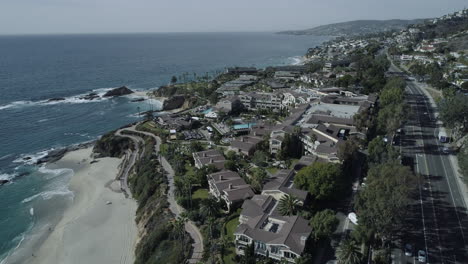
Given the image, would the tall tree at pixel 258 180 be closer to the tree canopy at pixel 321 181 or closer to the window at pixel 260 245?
the tree canopy at pixel 321 181

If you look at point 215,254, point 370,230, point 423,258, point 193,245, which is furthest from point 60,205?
point 423,258

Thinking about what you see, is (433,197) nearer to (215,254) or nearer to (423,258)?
(423,258)

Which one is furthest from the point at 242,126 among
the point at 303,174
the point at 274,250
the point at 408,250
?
the point at 408,250

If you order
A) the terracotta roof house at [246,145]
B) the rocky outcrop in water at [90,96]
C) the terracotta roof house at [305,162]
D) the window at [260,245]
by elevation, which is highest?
the terracotta roof house at [305,162]

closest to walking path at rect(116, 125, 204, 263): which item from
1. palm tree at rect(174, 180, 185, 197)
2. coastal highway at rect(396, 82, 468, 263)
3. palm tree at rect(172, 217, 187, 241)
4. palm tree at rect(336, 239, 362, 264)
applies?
palm tree at rect(174, 180, 185, 197)

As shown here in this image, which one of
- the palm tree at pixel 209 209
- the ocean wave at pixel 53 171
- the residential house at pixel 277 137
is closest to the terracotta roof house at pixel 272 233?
the palm tree at pixel 209 209

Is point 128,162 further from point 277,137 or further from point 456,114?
point 456,114
